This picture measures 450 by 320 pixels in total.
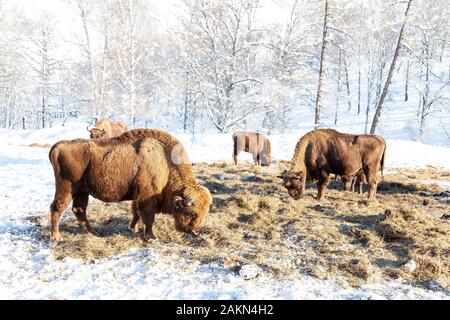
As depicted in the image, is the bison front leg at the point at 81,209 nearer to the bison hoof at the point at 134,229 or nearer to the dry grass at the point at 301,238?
the dry grass at the point at 301,238

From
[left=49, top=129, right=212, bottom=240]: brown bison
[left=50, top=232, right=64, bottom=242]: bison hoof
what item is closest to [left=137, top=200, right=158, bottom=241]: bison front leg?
[left=49, top=129, right=212, bottom=240]: brown bison

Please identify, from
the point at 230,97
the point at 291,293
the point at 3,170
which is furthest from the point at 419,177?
the point at 3,170

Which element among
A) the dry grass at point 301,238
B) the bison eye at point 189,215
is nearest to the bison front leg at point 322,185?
the dry grass at point 301,238

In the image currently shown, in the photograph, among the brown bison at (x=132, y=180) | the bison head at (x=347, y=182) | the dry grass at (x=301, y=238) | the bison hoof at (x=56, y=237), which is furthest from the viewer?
the bison head at (x=347, y=182)

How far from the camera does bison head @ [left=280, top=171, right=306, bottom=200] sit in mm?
8734

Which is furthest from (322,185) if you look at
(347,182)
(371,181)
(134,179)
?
(134,179)

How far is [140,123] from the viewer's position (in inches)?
1898

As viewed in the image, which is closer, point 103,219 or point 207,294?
point 207,294

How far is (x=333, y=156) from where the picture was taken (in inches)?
379

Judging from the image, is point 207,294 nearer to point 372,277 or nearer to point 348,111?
point 372,277

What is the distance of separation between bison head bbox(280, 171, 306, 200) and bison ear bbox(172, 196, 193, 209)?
140 inches

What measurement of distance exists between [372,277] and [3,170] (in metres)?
12.3

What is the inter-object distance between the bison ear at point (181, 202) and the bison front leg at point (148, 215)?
1.53ft

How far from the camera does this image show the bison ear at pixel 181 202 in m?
5.86
